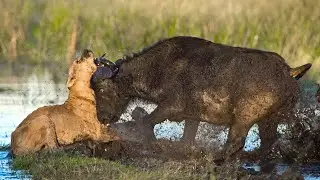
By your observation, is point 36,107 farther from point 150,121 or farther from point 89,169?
point 89,169

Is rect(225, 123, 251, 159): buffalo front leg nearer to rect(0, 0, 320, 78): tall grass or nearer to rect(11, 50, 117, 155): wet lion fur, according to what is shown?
rect(11, 50, 117, 155): wet lion fur

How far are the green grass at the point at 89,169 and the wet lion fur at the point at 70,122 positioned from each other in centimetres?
45

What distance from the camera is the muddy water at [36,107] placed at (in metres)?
16.0

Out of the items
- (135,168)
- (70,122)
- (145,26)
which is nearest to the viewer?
(135,168)

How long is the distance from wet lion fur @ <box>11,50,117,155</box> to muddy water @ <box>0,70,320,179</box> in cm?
44

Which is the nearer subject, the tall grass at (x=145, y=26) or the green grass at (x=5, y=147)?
the green grass at (x=5, y=147)

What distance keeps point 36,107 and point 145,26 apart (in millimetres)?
8470

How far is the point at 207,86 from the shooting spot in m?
16.0

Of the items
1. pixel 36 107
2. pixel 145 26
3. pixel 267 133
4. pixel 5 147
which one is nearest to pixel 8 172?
pixel 5 147

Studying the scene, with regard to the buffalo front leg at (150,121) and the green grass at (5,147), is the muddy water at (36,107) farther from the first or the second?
the buffalo front leg at (150,121)

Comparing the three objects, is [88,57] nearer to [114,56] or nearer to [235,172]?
[235,172]

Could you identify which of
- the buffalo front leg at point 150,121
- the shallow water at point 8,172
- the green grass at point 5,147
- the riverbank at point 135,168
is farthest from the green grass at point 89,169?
the green grass at point 5,147

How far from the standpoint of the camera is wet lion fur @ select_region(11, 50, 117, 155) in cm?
1569

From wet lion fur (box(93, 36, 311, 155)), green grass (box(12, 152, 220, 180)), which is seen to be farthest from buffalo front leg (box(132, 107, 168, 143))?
green grass (box(12, 152, 220, 180))
